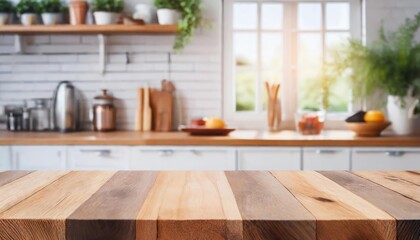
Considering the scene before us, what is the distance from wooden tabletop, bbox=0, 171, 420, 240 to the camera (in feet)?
3.13

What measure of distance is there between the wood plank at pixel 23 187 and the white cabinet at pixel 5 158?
1.95 metres

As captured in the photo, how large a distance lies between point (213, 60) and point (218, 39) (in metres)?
0.18

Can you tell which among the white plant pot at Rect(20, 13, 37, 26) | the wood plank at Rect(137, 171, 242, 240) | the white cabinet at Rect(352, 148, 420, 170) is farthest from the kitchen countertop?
the wood plank at Rect(137, 171, 242, 240)

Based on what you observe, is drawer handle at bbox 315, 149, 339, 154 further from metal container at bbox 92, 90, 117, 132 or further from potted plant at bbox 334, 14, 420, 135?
metal container at bbox 92, 90, 117, 132

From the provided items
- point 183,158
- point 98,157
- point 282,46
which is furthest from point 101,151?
point 282,46

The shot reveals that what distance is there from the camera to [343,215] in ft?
3.26

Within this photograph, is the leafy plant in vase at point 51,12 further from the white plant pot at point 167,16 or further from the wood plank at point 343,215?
the wood plank at point 343,215

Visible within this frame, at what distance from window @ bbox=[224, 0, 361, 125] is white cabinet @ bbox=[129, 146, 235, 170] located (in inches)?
33.3

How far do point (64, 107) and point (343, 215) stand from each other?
3240 mm

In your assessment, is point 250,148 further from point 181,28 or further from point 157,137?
point 181,28

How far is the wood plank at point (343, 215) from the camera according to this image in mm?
953

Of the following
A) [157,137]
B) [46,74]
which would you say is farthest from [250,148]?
[46,74]

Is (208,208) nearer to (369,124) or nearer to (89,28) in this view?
(369,124)

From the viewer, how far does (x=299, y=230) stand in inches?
37.1
